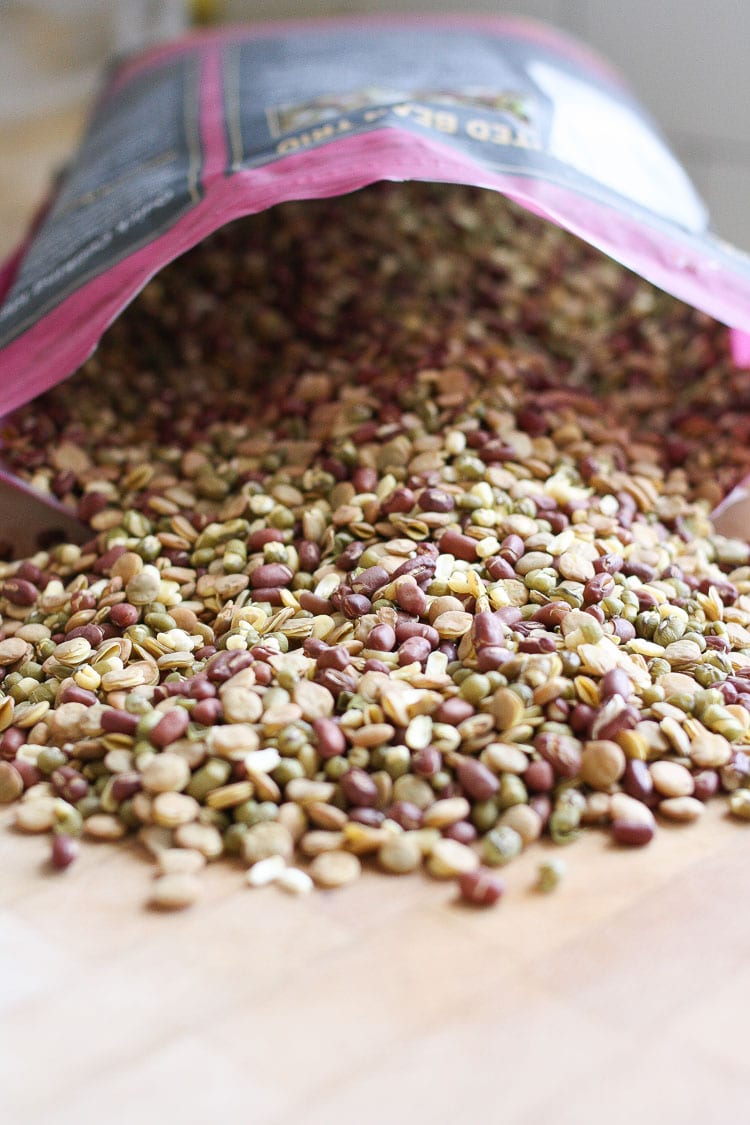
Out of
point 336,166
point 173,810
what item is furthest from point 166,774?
point 336,166

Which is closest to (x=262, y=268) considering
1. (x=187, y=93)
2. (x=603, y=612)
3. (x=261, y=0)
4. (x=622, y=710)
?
(x=187, y=93)

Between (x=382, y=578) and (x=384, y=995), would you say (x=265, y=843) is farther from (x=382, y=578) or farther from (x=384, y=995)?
(x=382, y=578)

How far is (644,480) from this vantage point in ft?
3.90

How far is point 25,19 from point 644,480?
6.64 ft

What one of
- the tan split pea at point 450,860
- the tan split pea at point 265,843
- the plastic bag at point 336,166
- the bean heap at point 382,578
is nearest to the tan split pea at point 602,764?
the bean heap at point 382,578

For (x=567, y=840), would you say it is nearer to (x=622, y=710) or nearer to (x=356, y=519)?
(x=622, y=710)

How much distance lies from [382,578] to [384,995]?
1.26ft

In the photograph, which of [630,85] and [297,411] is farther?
Answer: [630,85]

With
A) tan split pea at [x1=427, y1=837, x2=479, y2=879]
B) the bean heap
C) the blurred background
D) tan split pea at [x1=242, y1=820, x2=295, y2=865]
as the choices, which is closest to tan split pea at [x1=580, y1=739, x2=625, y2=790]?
the bean heap

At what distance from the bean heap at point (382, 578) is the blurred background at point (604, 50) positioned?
70 centimetres

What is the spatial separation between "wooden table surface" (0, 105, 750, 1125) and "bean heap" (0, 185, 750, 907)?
2 centimetres

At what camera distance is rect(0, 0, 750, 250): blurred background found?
2.06 metres

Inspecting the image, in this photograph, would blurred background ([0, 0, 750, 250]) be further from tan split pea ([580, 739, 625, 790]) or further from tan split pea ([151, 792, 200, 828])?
tan split pea ([151, 792, 200, 828])

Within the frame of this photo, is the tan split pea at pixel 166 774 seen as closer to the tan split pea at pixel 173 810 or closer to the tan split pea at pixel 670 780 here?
the tan split pea at pixel 173 810
